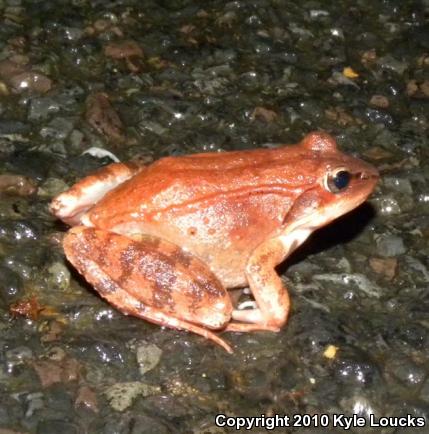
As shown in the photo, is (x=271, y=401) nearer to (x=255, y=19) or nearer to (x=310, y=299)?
(x=310, y=299)

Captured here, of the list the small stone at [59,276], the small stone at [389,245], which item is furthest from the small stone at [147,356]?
the small stone at [389,245]

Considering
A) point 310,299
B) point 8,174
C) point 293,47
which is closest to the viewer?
point 310,299

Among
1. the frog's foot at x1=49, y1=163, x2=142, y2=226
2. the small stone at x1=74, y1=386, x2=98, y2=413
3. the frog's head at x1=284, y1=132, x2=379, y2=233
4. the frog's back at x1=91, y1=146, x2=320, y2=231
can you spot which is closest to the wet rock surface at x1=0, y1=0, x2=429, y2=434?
the small stone at x1=74, y1=386, x2=98, y2=413

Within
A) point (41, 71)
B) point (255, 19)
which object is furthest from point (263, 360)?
point (255, 19)

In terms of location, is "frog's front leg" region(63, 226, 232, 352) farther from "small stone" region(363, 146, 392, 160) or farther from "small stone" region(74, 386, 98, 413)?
"small stone" region(363, 146, 392, 160)

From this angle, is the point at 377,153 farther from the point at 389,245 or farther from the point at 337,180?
the point at 337,180

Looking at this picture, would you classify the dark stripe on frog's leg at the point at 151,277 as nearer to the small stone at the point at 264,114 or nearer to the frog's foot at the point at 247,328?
the frog's foot at the point at 247,328
